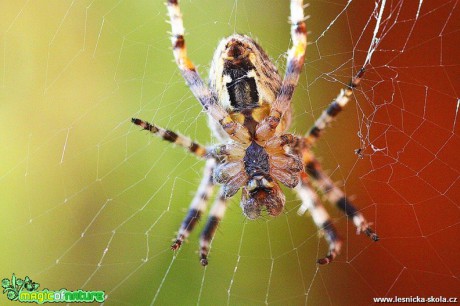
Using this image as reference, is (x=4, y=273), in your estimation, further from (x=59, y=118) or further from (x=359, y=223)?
(x=359, y=223)

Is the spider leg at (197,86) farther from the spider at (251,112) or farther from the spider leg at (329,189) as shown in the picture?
the spider leg at (329,189)

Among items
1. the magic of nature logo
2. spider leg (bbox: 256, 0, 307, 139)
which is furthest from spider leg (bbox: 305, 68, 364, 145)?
the magic of nature logo

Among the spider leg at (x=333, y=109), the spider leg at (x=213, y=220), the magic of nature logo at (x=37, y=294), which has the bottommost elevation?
the magic of nature logo at (x=37, y=294)

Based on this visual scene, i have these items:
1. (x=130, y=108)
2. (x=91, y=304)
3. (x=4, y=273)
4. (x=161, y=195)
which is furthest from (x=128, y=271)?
(x=130, y=108)

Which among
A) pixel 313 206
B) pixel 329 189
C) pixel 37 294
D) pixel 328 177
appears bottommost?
pixel 37 294

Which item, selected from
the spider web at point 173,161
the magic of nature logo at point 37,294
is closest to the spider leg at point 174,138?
the spider web at point 173,161

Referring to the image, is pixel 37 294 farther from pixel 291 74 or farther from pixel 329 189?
pixel 291 74

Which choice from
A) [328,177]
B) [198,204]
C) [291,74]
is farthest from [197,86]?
[328,177]
